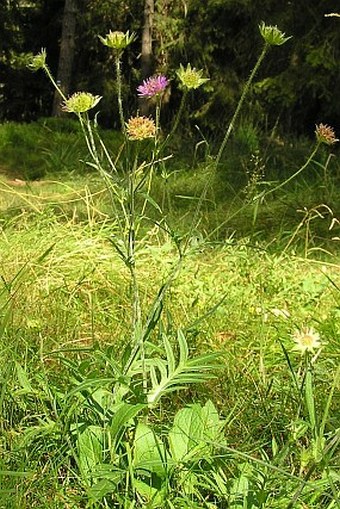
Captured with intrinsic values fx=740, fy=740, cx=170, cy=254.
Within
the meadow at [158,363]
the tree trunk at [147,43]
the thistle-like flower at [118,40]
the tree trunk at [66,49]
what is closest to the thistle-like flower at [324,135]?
the meadow at [158,363]

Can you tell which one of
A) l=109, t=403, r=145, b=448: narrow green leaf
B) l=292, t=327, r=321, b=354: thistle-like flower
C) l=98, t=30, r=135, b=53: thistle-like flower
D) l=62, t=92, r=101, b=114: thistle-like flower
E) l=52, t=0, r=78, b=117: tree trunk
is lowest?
l=52, t=0, r=78, b=117: tree trunk

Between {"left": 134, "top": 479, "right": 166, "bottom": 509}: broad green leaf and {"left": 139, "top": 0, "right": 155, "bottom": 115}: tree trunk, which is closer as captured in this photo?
{"left": 134, "top": 479, "right": 166, "bottom": 509}: broad green leaf

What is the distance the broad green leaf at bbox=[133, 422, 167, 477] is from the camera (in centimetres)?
130

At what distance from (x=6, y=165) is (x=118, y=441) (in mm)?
6066

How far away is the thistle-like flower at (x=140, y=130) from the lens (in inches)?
A: 55.7

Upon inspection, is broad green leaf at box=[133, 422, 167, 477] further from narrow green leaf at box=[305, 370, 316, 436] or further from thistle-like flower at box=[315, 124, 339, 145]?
thistle-like flower at box=[315, 124, 339, 145]

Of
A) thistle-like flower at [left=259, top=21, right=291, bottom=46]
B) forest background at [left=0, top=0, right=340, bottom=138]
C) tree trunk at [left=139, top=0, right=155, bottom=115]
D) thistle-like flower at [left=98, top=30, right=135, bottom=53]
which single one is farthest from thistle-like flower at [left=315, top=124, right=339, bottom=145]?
tree trunk at [left=139, top=0, right=155, bottom=115]

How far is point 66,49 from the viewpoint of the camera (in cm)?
1188

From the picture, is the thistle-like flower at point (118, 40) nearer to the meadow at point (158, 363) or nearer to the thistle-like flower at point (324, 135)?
the meadow at point (158, 363)

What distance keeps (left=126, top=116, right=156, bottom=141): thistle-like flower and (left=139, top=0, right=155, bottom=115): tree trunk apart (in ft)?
30.0

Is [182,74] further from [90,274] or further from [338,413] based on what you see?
[90,274]

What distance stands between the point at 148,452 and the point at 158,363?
17 cm

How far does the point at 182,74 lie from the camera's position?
1446 millimetres

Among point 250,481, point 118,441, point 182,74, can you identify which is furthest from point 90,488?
point 182,74
